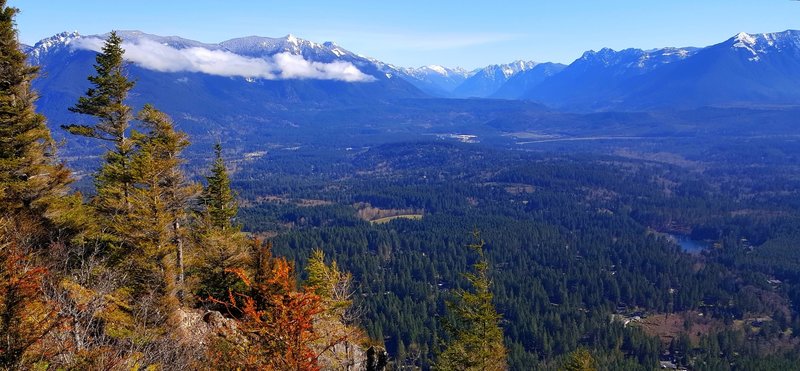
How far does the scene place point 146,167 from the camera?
89.0 feet

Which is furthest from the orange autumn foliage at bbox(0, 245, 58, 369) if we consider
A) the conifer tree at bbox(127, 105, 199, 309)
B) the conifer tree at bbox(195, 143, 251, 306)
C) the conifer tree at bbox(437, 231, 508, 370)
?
the conifer tree at bbox(437, 231, 508, 370)

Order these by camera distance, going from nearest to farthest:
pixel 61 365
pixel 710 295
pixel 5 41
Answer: pixel 61 365 < pixel 5 41 < pixel 710 295

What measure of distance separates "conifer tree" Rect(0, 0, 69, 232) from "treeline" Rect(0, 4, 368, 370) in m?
0.08

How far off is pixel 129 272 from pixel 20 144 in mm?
11567

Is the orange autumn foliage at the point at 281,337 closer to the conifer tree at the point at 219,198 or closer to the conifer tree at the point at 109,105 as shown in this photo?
the conifer tree at the point at 109,105

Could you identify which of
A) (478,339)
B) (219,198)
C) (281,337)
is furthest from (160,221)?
(478,339)

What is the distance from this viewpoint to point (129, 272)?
87.1 ft

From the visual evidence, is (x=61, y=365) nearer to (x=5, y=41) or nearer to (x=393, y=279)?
(x=5, y=41)

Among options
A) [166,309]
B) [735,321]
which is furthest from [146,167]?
[735,321]

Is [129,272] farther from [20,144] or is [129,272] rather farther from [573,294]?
[573,294]

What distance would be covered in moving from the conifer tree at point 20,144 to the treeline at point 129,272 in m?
0.08

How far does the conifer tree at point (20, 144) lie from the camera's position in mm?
28906

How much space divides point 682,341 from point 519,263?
67.6 meters

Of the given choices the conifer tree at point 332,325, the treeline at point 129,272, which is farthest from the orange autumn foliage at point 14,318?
the conifer tree at point 332,325
